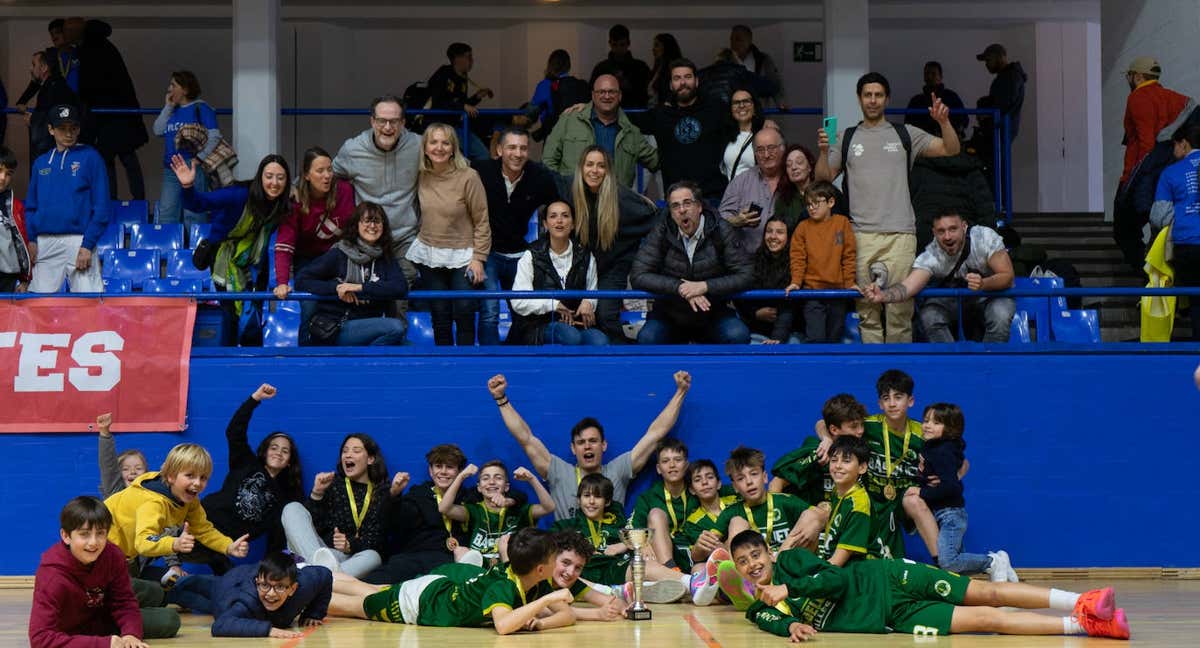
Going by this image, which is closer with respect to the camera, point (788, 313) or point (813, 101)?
point (788, 313)

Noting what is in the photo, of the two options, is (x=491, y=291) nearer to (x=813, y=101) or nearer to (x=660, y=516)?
(x=660, y=516)

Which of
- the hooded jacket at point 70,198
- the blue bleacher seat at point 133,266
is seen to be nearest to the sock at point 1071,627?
the blue bleacher seat at point 133,266

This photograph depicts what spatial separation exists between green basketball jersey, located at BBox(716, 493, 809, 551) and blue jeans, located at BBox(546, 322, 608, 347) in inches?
74.0

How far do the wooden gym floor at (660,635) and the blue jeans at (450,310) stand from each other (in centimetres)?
286

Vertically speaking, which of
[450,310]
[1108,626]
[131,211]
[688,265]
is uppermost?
[131,211]

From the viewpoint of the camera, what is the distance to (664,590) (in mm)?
9711

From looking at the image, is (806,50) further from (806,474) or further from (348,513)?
(348,513)

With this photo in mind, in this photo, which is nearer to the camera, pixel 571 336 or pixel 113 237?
pixel 571 336

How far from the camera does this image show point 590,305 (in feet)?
37.9

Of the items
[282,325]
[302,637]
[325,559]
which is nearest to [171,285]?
[282,325]

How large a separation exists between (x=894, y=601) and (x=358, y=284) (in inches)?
186

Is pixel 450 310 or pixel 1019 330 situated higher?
pixel 450 310

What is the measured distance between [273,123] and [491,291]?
3.56 metres

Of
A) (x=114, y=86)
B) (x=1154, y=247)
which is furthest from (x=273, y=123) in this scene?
(x=1154, y=247)
